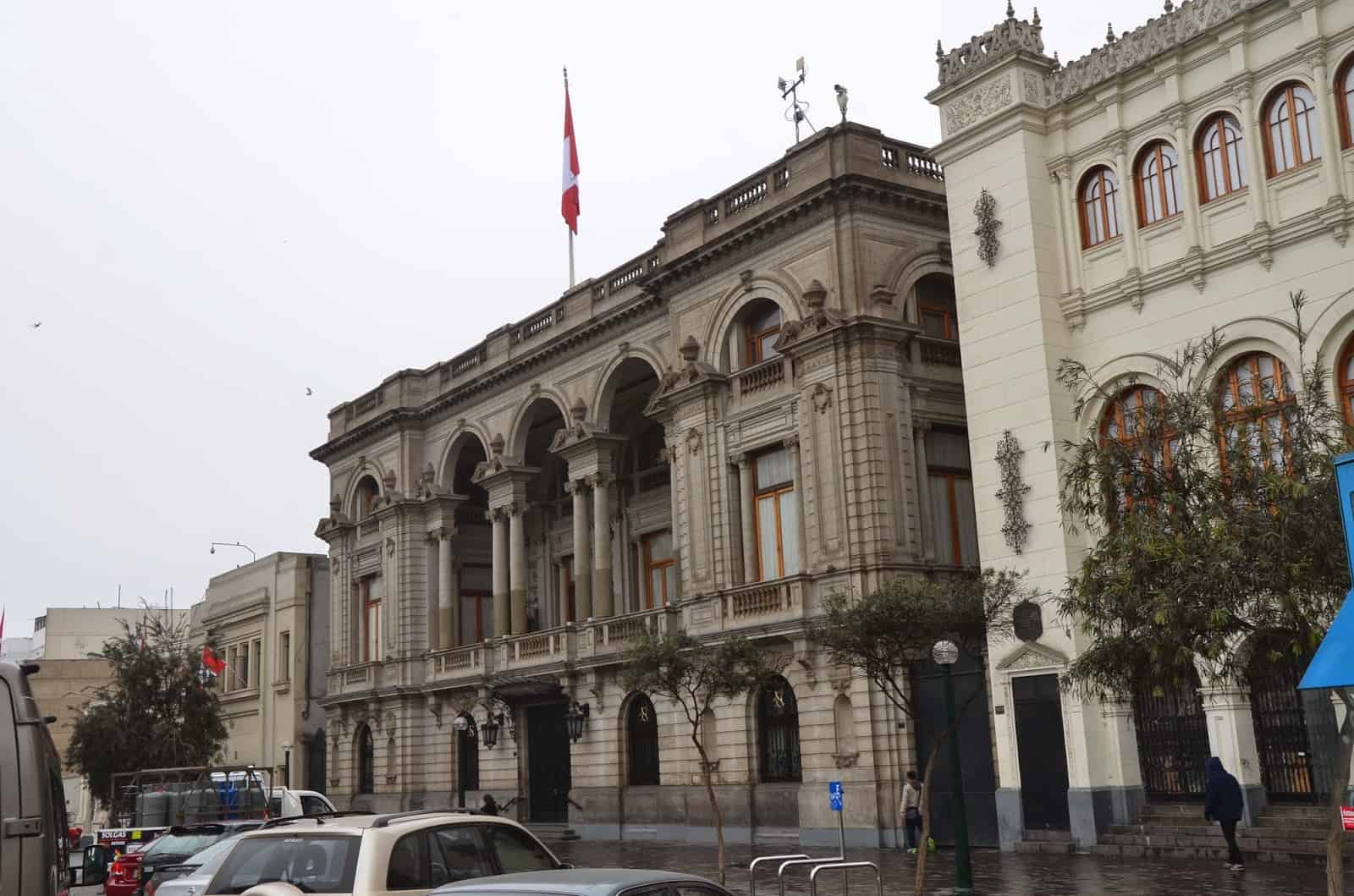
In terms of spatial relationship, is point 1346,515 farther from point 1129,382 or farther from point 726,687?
point 726,687

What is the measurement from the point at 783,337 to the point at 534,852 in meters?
23.2

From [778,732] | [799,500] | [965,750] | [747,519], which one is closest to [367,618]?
[747,519]

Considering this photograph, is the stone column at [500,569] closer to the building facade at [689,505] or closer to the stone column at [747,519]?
the building facade at [689,505]

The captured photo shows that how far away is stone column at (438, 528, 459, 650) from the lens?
162 feet

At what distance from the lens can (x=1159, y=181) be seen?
2617cm

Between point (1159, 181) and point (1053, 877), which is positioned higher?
point (1159, 181)

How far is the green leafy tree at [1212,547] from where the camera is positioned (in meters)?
13.3

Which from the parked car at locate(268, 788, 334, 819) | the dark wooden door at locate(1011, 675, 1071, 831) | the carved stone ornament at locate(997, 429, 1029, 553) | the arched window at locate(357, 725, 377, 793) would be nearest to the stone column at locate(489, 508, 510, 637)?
the arched window at locate(357, 725, 377, 793)

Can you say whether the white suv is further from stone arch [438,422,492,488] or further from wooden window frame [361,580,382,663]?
wooden window frame [361,580,382,663]

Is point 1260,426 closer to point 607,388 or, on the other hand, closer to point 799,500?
point 799,500

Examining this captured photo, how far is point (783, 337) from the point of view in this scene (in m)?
33.9

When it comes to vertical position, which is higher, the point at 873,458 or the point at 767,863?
the point at 873,458

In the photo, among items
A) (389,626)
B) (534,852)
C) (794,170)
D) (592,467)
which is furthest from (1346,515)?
(389,626)

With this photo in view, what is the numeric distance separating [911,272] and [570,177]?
776 inches
